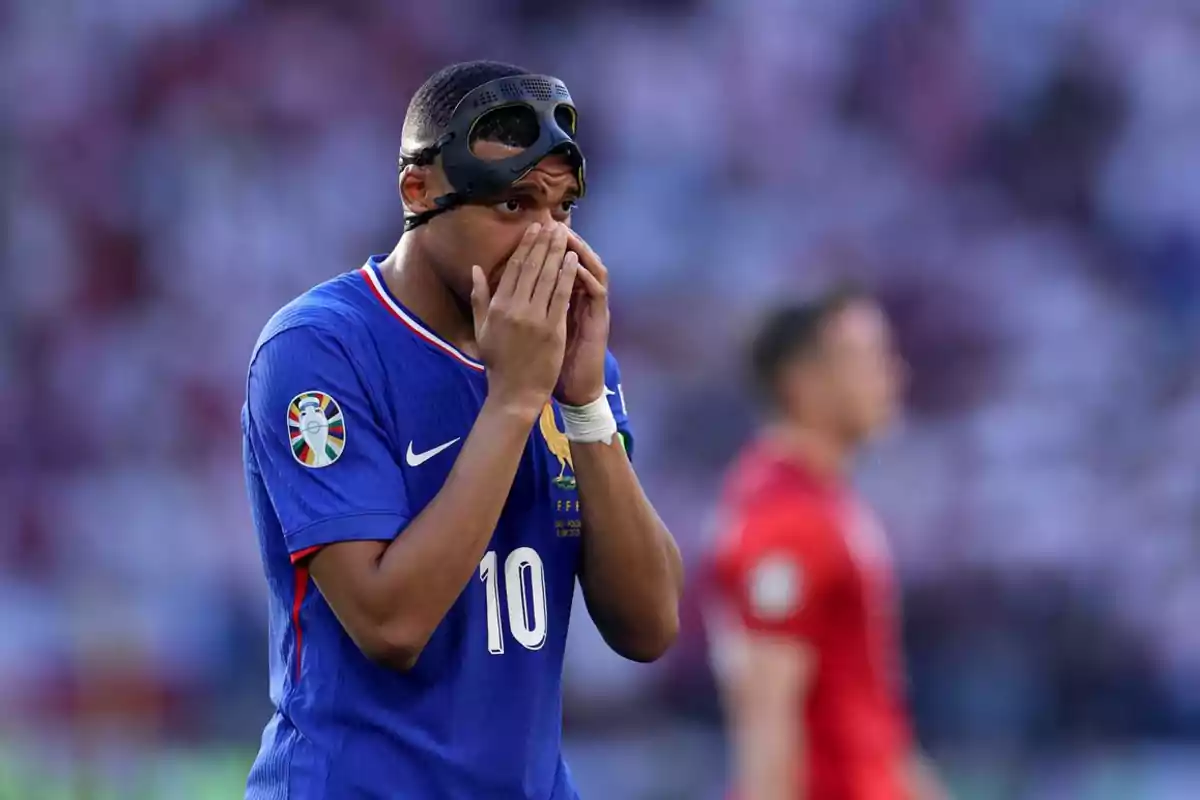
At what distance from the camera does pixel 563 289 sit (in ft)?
8.00

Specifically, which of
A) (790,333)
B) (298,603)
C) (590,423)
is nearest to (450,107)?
(590,423)

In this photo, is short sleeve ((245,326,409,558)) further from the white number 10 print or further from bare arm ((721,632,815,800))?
bare arm ((721,632,815,800))

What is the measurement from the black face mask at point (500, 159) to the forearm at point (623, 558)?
0.40 m

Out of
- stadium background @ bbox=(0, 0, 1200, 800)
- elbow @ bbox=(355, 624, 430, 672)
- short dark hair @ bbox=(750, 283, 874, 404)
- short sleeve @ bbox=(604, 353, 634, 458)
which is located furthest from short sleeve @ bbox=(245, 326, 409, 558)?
stadium background @ bbox=(0, 0, 1200, 800)

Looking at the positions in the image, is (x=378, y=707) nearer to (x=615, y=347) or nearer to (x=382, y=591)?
(x=382, y=591)

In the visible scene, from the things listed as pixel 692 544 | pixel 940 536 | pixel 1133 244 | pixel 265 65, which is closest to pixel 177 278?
pixel 265 65

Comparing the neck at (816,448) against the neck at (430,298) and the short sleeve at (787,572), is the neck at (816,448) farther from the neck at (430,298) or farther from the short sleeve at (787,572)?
the neck at (430,298)

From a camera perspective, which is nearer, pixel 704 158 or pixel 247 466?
pixel 247 466

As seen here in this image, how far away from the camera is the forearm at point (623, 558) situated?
8.30ft

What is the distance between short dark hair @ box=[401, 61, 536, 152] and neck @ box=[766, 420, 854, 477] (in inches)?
86.7

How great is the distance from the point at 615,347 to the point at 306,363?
263 inches

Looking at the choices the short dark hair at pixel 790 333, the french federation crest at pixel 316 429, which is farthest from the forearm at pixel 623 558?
the short dark hair at pixel 790 333

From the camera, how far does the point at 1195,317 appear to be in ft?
29.2

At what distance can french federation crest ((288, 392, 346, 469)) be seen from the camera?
7.73ft
